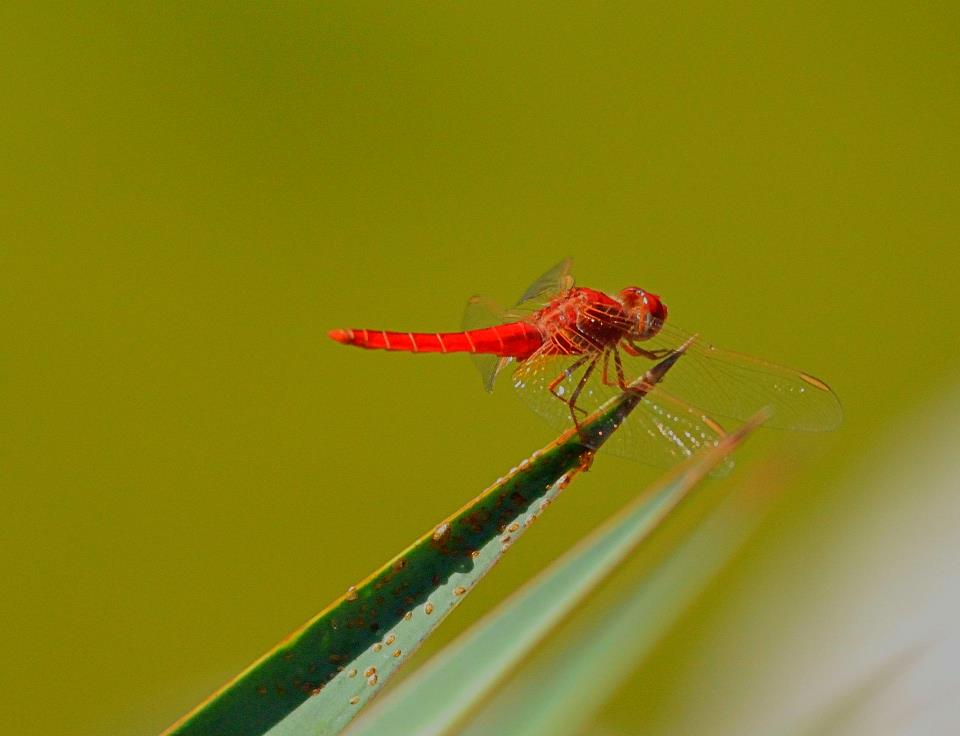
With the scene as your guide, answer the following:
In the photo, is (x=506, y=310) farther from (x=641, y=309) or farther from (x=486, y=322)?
(x=641, y=309)

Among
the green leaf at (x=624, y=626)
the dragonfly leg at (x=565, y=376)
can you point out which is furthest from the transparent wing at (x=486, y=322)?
the green leaf at (x=624, y=626)

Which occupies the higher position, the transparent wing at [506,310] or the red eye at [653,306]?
the red eye at [653,306]

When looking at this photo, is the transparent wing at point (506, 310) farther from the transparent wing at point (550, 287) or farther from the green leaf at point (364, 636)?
the green leaf at point (364, 636)

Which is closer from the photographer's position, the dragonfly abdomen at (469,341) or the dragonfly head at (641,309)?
the dragonfly abdomen at (469,341)

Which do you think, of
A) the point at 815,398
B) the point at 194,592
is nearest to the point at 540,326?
the point at 815,398

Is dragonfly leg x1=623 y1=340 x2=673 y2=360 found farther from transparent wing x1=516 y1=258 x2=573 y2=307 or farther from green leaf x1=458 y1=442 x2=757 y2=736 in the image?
green leaf x1=458 y1=442 x2=757 y2=736

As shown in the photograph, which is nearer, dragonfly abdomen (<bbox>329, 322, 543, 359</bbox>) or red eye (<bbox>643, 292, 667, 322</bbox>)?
dragonfly abdomen (<bbox>329, 322, 543, 359</bbox>)

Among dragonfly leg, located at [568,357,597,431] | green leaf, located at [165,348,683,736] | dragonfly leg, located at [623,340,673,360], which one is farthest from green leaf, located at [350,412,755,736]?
dragonfly leg, located at [623,340,673,360]

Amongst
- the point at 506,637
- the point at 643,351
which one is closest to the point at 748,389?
the point at 643,351
